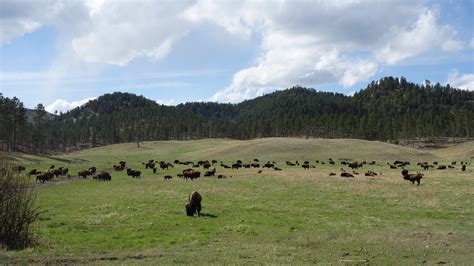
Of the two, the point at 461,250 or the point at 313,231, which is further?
the point at 313,231

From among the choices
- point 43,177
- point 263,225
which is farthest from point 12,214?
point 43,177

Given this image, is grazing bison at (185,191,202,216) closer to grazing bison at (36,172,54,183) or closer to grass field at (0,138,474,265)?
grass field at (0,138,474,265)

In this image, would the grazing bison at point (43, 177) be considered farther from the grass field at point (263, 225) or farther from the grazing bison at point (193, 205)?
the grazing bison at point (193, 205)

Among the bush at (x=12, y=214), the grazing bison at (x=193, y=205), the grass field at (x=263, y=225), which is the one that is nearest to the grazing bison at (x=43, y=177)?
the grass field at (x=263, y=225)

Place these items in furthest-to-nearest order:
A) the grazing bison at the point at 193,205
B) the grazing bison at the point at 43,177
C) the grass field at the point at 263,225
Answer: the grazing bison at the point at 43,177
the grazing bison at the point at 193,205
the grass field at the point at 263,225

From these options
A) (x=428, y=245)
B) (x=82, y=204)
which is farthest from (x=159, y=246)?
(x=82, y=204)

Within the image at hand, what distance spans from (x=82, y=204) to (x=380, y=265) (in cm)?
2129

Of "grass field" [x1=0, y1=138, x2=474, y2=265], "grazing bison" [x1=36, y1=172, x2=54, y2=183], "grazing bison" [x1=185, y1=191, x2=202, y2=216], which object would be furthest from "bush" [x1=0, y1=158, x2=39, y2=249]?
"grazing bison" [x1=36, y1=172, x2=54, y2=183]

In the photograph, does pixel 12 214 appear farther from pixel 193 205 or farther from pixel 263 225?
pixel 263 225

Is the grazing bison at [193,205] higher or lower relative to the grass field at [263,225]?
higher

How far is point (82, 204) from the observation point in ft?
95.2

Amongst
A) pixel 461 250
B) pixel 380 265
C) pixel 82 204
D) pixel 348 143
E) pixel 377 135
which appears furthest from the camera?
pixel 377 135

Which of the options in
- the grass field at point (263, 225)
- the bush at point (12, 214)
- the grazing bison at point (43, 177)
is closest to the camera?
the grass field at point (263, 225)

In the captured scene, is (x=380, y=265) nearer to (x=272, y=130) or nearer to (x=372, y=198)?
(x=372, y=198)
